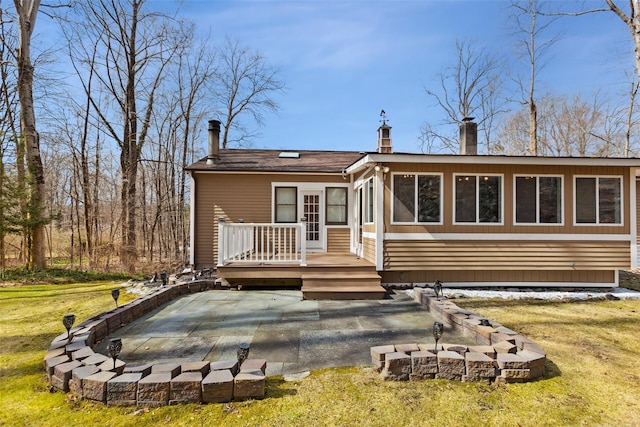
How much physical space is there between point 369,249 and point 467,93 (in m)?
15.5

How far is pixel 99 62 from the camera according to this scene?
1247 cm

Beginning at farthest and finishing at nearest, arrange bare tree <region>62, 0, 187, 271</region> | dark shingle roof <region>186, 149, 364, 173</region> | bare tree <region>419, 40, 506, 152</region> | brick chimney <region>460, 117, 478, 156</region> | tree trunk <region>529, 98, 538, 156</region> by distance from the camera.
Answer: bare tree <region>419, 40, 506, 152</region> → tree trunk <region>529, 98, 538, 156</region> → bare tree <region>62, 0, 187, 271</region> → dark shingle roof <region>186, 149, 364, 173</region> → brick chimney <region>460, 117, 478, 156</region>

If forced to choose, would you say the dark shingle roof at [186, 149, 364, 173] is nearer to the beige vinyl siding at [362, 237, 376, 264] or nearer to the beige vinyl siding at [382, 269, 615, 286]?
the beige vinyl siding at [362, 237, 376, 264]

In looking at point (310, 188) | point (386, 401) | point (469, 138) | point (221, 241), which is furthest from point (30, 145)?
point (469, 138)

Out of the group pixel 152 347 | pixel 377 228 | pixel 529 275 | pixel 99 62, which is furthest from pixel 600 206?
pixel 99 62

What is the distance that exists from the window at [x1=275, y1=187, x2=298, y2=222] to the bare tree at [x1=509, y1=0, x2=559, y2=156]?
11.5 metres

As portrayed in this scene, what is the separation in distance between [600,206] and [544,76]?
10.7 meters

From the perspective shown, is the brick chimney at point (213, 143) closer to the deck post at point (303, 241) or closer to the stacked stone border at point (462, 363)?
the deck post at point (303, 241)

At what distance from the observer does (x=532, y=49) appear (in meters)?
14.2

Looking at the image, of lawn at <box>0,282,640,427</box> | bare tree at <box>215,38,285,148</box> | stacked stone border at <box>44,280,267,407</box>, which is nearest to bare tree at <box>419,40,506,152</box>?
bare tree at <box>215,38,285,148</box>

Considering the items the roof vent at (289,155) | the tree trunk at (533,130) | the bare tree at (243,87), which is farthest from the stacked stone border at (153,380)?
the bare tree at (243,87)

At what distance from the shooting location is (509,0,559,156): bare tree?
1353 centimetres

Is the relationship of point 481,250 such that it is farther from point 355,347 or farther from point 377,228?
point 355,347

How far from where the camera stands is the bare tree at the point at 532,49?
13531 mm
